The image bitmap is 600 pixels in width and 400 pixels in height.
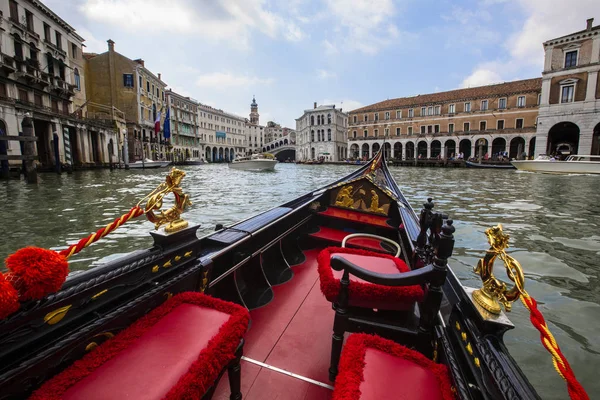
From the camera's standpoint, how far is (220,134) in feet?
162

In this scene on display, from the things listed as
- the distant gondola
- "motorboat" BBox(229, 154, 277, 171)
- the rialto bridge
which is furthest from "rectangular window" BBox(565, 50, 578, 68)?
the distant gondola

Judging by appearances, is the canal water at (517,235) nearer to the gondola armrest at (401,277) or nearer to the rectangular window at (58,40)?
the gondola armrest at (401,277)

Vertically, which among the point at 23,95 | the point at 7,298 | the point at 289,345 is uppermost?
the point at 23,95

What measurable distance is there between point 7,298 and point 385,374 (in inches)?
42.1

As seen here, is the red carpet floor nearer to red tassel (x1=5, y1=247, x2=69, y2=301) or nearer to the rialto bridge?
red tassel (x1=5, y1=247, x2=69, y2=301)

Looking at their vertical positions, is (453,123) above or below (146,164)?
above

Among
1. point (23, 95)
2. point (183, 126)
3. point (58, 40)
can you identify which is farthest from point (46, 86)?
point (183, 126)

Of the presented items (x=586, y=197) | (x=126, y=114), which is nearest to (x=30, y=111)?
(x=126, y=114)

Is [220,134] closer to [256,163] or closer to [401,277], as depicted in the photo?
[256,163]

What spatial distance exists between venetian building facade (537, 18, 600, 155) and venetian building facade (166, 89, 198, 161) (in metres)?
35.9

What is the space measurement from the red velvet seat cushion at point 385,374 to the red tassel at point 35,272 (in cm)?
86

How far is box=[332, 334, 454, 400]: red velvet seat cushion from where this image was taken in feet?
2.92

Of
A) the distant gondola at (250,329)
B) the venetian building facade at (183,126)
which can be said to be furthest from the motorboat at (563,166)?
the venetian building facade at (183,126)

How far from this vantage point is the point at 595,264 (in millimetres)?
3393
